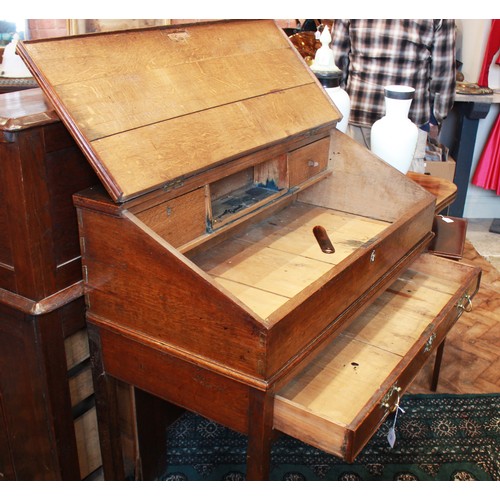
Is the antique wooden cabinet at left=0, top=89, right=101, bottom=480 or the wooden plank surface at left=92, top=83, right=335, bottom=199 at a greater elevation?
the wooden plank surface at left=92, top=83, right=335, bottom=199

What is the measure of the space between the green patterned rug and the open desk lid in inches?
45.0

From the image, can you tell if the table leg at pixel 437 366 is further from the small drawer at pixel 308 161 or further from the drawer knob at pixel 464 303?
the small drawer at pixel 308 161

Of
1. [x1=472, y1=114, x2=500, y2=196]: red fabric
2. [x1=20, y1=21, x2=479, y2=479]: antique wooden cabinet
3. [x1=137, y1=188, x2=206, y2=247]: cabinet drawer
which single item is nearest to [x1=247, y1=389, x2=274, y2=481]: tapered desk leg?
[x1=20, y1=21, x2=479, y2=479]: antique wooden cabinet

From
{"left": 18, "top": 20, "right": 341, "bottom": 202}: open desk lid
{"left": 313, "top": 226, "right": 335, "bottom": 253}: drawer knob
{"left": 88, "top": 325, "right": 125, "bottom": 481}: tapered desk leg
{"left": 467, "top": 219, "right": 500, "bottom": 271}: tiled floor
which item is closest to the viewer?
{"left": 18, "top": 20, "right": 341, "bottom": 202}: open desk lid

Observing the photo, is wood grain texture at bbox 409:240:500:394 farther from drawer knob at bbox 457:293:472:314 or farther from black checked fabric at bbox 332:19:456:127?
black checked fabric at bbox 332:19:456:127

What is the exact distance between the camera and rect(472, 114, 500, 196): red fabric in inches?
183

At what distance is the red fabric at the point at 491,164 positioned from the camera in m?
4.66

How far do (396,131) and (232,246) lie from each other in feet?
2.54

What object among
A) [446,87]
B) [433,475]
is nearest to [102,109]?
[433,475]

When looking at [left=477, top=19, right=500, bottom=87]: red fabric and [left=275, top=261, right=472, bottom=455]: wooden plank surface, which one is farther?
[left=477, top=19, right=500, bottom=87]: red fabric

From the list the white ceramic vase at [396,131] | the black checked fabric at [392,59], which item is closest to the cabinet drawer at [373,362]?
the white ceramic vase at [396,131]

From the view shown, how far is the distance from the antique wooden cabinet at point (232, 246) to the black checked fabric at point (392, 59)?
1.43m

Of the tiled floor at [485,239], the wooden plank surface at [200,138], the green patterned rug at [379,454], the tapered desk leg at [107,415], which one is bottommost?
the tiled floor at [485,239]

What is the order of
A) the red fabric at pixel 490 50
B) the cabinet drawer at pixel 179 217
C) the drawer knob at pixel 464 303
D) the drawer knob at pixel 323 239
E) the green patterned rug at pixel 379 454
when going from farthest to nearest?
the red fabric at pixel 490 50 → the green patterned rug at pixel 379 454 → the drawer knob at pixel 464 303 → the drawer knob at pixel 323 239 → the cabinet drawer at pixel 179 217
